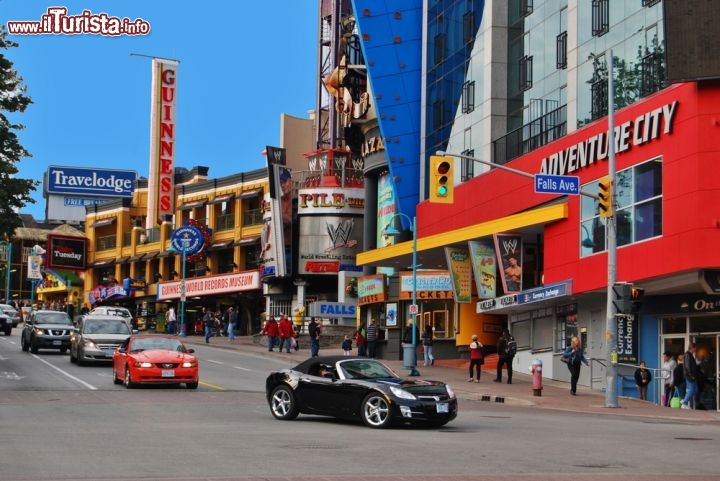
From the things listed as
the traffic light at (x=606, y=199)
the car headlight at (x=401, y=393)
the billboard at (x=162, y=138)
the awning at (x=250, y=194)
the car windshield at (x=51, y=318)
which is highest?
the billboard at (x=162, y=138)

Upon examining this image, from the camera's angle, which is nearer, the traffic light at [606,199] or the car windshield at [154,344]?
the traffic light at [606,199]

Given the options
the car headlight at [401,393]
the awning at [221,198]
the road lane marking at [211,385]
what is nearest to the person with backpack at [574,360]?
the road lane marking at [211,385]

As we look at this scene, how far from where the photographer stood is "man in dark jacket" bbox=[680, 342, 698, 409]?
28.8 m

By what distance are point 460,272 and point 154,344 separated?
17.6 meters

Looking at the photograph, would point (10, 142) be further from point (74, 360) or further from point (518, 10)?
point (518, 10)

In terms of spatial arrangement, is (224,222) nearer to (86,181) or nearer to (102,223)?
(102,223)

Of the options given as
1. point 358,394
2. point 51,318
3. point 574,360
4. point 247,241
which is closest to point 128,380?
point 358,394

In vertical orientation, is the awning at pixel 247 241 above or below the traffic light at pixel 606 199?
above

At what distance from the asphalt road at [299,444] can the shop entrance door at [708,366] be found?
17.8 feet

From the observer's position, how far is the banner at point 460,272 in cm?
4381

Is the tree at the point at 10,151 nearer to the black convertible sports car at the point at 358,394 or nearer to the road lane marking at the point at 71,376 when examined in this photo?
the road lane marking at the point at 71,376

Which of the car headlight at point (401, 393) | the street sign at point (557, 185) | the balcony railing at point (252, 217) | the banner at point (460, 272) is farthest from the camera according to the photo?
the balcony railing at point (252, 217)

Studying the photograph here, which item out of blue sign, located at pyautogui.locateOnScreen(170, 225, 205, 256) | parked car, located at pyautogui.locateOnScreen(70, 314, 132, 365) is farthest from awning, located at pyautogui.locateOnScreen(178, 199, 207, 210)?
parked car, located at pyautogui.locateOnScreen(70, 314, 132, 365)

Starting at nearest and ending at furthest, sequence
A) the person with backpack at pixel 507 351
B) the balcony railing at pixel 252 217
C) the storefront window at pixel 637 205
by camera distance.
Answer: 1. the storefront window at pixel 637 205
2. the person with backpack at pixel 507 351
3. the balcony railing at pixel 252 217
